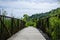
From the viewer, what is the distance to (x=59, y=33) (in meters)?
8.03

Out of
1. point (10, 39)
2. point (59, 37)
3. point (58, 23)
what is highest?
point (58, 23)

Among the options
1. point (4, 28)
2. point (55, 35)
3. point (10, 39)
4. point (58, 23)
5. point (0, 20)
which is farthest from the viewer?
point (10, 39)

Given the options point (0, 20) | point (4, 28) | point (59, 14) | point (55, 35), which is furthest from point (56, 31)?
point (4, 28)

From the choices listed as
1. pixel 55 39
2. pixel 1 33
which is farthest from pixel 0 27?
pixel 55 39

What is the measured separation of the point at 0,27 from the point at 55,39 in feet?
11.1

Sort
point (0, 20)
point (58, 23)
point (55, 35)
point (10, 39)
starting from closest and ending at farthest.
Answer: point (58, 23) → point (55, 35) → point (0, 20) → point (10, 39)

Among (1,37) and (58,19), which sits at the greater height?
(58,19)

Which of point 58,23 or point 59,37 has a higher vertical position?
Result: point 58,23

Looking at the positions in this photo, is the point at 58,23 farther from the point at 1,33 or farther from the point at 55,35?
the point at 1,33

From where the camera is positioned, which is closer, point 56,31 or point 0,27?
point 56,31

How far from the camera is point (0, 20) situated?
10500mm

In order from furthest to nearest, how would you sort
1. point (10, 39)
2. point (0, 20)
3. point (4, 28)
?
point (10, 39) < point (4, 28) < point (0, 20)

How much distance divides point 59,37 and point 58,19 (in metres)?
0.76

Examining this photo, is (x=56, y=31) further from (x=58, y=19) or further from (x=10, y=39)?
(x=10, y=39)
